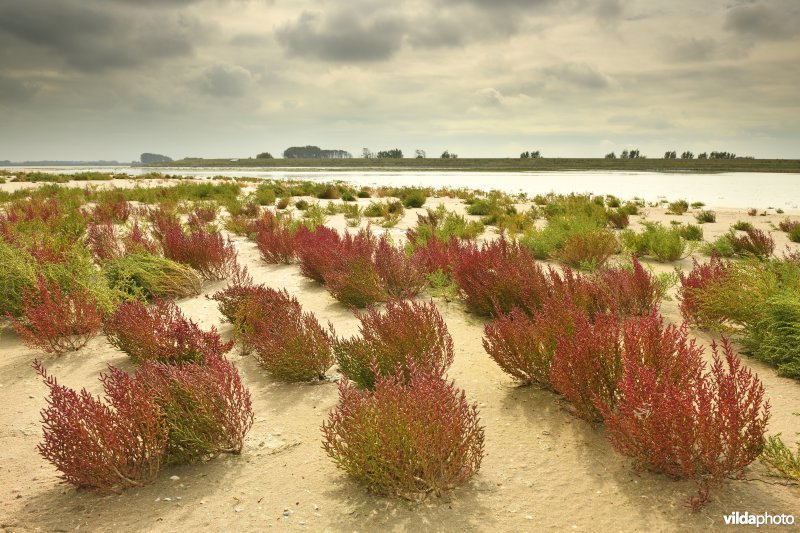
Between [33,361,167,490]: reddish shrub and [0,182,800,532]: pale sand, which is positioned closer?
[0,182,800,532]: pale sand

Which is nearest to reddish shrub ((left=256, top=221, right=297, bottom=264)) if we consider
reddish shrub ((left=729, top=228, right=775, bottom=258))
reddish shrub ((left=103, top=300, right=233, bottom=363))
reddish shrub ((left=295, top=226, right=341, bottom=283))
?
reddish shrub ((left=295, top=226, right=341, bottom=283))

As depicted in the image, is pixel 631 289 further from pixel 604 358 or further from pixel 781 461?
pixel 781 461

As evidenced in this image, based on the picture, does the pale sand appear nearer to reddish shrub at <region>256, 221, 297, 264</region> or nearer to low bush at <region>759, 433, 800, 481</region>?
low bush at <region>759, 433, 800, 481</region>

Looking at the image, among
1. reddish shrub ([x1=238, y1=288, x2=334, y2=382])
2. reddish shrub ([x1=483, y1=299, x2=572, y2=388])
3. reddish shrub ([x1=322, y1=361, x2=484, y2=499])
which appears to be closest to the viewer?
reddish shrub ([x1=322, y1=361, x2=484, y2=499])

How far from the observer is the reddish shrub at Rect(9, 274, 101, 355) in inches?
193

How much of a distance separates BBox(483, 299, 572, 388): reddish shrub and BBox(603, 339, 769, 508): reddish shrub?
112cm

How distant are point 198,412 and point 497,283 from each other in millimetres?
3814

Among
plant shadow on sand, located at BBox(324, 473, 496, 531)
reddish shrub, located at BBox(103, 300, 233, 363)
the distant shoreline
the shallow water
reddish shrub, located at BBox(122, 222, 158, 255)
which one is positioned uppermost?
the distant shoreline

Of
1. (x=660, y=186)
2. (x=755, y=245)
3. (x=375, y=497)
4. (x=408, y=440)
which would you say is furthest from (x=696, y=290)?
(x=660, y=186)

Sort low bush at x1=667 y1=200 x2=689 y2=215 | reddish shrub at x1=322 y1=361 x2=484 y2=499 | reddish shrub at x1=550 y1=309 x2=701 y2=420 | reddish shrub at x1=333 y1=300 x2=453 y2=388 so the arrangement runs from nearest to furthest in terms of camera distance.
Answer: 1. reddish shrub at x1=322 y1=361 x2=484 y2=499
2. reddish shrub at x1=550 y1=309 x2=701 y2=420
3. reddish shrub at x1=333 y1=300 x2=453 y2=388
4. low bush at x1=667 y1=200 x2=689 y2=215

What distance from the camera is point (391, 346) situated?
4.20 m

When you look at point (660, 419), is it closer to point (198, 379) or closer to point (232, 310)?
point (198, 379)

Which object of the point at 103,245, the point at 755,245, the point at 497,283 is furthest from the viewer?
the point at 755,245

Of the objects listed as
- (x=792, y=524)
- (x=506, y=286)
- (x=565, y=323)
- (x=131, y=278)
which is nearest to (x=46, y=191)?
(x=131, y=278)
